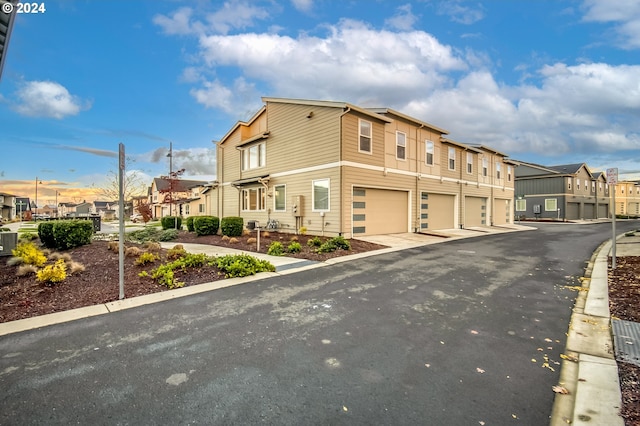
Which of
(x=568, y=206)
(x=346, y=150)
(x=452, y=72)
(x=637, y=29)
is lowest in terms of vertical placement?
(x=568, y=206)

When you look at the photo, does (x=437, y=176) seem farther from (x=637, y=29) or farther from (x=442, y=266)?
(x=442, y=266)

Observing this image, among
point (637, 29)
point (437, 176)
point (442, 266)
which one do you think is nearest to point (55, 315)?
point (442, 266)

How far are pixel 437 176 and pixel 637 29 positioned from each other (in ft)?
32.7

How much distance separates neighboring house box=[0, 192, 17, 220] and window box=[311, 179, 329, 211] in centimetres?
5787

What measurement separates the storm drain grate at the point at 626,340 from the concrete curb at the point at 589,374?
0.20ft

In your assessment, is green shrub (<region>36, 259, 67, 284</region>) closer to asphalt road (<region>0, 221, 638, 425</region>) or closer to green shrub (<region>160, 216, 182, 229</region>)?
asphalt road (<region>0, 221, 638, 425</region>)

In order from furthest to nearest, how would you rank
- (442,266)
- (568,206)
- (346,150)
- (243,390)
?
(568,206) < (346,150) < (442,266) < (243,390)

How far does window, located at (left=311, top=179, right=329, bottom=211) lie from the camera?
13453 mm

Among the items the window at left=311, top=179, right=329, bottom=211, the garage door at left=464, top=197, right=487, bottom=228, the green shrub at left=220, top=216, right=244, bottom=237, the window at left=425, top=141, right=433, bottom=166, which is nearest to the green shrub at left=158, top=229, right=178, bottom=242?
the green shrub at left=220, top=216, right=244, bottom=237

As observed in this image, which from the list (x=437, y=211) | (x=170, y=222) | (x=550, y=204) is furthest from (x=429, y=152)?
(x=550, y=204)

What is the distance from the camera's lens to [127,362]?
3.02 metres

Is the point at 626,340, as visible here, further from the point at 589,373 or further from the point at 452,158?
the point at 452,158

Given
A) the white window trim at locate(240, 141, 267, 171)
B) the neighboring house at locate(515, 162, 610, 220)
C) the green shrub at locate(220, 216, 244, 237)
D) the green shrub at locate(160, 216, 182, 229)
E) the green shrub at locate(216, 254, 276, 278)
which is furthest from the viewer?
the neighboring house at locate(515, 162, 610, 220)

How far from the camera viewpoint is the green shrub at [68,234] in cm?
934
